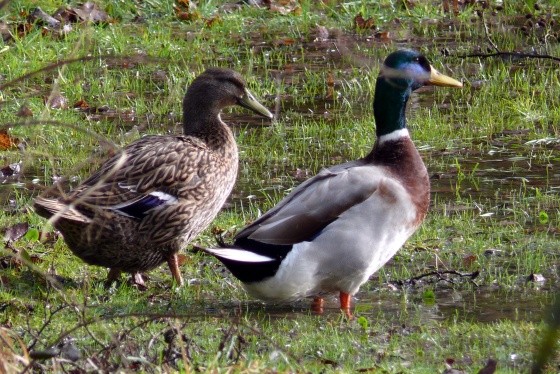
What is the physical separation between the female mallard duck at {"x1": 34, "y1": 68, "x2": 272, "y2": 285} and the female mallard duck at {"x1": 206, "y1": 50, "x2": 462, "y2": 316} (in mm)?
351


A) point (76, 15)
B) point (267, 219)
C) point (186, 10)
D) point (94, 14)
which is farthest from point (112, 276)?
point (186, 10)

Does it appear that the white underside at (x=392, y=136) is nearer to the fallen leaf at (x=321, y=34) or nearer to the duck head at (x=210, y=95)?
the duck head at (x=210, y=95)

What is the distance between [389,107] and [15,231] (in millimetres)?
2101

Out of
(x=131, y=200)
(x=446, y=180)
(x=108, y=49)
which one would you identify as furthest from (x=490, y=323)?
(x=108, y=49)

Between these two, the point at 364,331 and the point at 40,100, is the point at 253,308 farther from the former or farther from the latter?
the point at 40,100

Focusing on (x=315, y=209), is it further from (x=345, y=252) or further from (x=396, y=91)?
(x=396, y=91)

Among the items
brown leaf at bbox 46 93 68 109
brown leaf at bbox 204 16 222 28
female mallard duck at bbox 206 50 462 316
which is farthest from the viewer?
brown leaf at bbox 204 16 222 28

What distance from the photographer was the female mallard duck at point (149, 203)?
17.9 ft

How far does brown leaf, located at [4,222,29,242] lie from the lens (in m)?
6.18

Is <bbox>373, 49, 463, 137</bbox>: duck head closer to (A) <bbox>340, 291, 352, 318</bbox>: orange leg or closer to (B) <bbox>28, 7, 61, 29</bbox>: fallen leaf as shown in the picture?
(A) <bbox>340, 291, 352, 318</bbox>: orange leg

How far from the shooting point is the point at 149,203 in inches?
220

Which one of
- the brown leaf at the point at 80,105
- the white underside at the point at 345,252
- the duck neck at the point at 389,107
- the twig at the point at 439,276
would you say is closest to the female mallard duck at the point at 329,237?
the white underside at the point at 345,252

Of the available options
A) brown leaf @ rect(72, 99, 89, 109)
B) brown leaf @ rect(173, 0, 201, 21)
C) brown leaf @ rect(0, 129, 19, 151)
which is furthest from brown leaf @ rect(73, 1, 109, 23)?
brown leaf @ rect(0, 129, 19, 151)

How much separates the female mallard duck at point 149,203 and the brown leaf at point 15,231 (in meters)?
0.58
